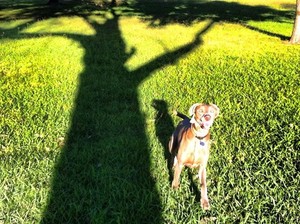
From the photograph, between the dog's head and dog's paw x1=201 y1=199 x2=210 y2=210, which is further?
dog's paw x1=201 y1=199 x2=210 y2=210

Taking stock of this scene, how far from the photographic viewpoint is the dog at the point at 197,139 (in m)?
3.79

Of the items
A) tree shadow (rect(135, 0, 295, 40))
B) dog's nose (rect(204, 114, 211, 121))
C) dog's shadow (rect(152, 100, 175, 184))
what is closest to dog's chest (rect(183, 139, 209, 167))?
dog's nose (rect(204, 114, 211, 121))

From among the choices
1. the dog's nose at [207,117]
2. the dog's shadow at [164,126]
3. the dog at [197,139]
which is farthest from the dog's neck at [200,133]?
the dog's shadow at [164,126]

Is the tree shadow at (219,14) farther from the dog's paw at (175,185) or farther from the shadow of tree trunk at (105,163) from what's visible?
the dog's paw at (175,185)

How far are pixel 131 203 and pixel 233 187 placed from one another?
1313mm

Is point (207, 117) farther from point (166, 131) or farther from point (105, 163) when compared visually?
point (166, 131)

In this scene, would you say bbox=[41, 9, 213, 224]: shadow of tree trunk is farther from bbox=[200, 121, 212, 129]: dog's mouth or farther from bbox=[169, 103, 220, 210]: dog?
bbox=[200, 121, 212, 129]: dog's mouth

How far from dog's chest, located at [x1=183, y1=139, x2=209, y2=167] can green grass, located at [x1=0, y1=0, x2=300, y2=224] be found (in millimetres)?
537

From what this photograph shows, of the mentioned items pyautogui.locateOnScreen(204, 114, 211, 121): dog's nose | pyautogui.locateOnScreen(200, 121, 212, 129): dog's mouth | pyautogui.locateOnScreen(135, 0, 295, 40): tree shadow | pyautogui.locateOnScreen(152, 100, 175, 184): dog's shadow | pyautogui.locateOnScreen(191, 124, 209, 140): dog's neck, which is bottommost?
pyautogui.locateOnScreen(135, 0, 295, 40): tree shadow

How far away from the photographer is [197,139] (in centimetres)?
405

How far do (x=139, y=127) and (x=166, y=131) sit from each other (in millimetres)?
500

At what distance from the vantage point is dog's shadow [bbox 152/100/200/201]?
4.82 meters

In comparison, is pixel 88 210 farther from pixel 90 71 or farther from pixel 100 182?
pixel 90 71

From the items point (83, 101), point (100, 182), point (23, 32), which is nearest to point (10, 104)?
point (83, 101)
